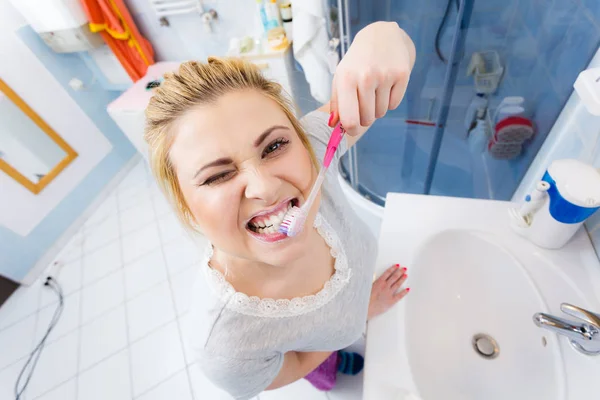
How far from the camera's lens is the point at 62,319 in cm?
188

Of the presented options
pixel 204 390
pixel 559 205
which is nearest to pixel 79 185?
pixel 204 390

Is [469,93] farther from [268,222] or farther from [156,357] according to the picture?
[156,357]

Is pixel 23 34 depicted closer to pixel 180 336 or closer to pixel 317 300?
pixel 180 336

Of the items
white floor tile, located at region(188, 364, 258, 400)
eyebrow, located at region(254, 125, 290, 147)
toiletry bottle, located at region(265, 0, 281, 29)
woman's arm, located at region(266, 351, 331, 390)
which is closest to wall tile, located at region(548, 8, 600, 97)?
eyebrow, located at region(254, 125, 290, 147)

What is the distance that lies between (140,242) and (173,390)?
1.05m

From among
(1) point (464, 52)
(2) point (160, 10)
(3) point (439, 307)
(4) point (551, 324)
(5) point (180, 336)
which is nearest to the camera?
(4) point (551, 324)

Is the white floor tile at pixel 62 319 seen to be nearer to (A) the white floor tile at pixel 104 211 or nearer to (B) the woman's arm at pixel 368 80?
(A) the white floor tile at pixel 104 211

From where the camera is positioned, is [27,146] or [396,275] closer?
[396,275]

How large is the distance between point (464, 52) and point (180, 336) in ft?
6.30

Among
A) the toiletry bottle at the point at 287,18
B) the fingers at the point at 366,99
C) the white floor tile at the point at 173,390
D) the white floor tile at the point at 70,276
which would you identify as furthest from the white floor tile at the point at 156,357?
the toiletry bottle at the point at 287,18

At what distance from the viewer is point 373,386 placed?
0.69 metres

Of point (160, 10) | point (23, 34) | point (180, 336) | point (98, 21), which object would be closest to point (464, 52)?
point (160, 10)

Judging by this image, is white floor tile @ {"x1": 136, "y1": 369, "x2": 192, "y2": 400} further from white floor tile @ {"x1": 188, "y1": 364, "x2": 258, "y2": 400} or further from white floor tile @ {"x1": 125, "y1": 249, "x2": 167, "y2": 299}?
white floor tile @ {"x1": 125, "y1": 249, "x2": 167, "y2": 299}

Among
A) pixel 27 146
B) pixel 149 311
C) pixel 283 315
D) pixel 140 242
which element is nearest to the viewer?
pixel 283 315
